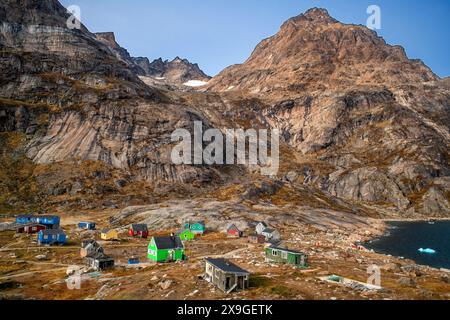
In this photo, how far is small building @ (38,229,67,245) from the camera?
84.2m

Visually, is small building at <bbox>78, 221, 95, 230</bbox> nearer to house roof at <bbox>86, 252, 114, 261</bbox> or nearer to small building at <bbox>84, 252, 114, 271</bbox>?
house roof at <bbox>86, 252, 114, 261</bbox>

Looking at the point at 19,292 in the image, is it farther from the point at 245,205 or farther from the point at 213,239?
the point at 245,205

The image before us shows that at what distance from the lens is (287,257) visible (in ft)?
198

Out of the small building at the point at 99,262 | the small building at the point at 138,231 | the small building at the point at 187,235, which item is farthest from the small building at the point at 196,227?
the small building at the point at 99,262

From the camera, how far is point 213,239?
317 ft

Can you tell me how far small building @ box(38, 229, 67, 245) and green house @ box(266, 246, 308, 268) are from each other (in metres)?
49.6

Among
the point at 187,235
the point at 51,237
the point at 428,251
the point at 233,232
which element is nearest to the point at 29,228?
the point at 51,237

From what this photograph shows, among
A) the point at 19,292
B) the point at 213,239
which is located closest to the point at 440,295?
the point at 19,292

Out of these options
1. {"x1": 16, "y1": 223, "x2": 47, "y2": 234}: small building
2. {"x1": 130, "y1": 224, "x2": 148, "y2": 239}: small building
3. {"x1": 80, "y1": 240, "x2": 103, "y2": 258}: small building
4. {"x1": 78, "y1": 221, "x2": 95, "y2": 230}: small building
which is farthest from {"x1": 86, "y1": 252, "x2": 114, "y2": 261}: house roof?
{"x1": 78, "y1": 221, "x2": 95, "y2": 230}: small building

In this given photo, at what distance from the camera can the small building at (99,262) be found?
61062 millimetres

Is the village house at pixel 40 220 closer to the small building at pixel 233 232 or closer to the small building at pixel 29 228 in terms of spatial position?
the small building at pixel 29 228

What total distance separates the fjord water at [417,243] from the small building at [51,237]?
3153 inches

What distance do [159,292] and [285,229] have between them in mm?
74079

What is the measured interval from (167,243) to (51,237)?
1281 inches
